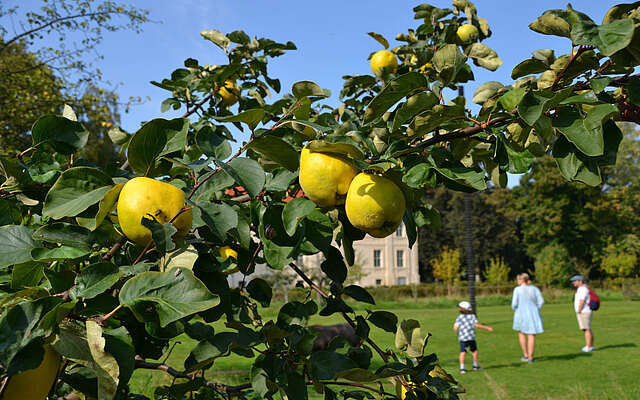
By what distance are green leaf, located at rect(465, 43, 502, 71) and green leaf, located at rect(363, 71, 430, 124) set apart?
39.7 inches

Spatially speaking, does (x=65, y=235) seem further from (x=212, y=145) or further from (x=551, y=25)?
(x=551, y=25)

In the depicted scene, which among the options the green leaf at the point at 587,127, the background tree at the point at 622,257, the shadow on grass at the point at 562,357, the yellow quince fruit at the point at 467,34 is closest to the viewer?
the green leaf at the point at 587,127

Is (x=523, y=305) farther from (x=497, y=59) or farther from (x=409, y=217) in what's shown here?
(x=409, y=217)

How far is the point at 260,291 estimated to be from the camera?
71.0 inches

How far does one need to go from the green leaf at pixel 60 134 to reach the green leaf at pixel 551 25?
1.20 metres

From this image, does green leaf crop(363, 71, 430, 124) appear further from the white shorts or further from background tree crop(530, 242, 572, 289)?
background tree crop(530, 242, 572, 289)

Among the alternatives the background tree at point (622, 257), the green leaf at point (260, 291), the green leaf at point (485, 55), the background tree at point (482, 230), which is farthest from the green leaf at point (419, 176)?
the background tree at point (482, 230)

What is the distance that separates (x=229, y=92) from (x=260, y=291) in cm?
132

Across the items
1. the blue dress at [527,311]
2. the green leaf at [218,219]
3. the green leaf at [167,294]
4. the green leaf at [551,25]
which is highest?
the green leaf at [551,25]

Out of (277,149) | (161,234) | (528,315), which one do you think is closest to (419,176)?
(277,149)

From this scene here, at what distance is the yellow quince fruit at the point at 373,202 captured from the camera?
1040mm

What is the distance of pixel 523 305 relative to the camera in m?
9.54

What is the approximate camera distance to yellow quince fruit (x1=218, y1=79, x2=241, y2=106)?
105 inches

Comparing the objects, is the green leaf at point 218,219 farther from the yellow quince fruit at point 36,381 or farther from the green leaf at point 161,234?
the yellow quince fruit at point 36,381
